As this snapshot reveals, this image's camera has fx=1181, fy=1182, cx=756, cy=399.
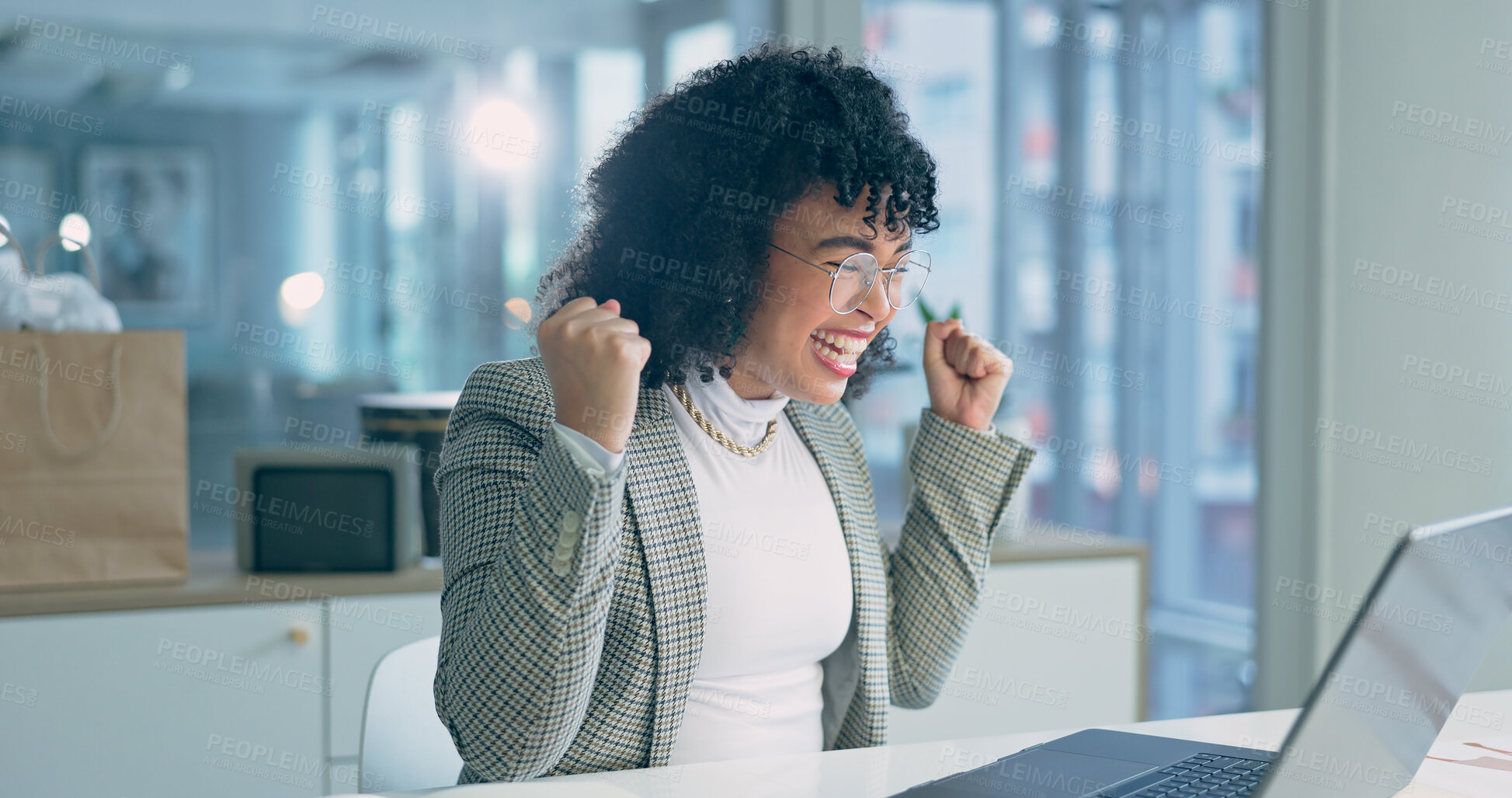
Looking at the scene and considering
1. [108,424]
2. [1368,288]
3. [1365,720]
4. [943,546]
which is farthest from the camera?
[1368,288]

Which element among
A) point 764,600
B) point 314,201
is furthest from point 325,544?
point 764,600

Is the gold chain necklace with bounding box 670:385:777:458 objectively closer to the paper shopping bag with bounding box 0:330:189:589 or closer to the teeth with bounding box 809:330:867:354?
the teeth with bounding box 809:330:867:354

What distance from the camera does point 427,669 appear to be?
4.32 feet

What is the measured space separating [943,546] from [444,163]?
1366 millimetres

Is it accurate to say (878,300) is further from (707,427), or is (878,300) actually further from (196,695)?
(196,695)

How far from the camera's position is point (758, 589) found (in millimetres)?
1225

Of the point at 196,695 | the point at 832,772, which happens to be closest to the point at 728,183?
the point at 832,772

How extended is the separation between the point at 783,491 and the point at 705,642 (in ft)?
0.66

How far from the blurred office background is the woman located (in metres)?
0.68

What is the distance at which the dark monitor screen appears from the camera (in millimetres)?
1798

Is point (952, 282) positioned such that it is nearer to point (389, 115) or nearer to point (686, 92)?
point (389, 115)

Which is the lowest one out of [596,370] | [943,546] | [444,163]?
[943,546]

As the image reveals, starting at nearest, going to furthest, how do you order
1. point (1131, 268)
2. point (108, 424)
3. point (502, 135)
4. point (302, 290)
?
point (108, 424) → point (302, 290) → point (502, 135) → point (1131, 268)

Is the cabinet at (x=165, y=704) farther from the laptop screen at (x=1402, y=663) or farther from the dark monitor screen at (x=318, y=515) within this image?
the laptop screen at (x=1402, y=663)
